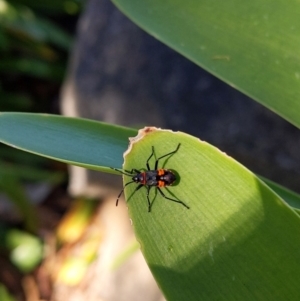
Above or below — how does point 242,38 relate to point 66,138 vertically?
above

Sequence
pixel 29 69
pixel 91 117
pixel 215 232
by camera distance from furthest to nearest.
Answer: pixel 29 69 < pixel 91 117 < pixel 215 232

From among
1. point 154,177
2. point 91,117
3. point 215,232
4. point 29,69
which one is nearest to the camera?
point 215,232

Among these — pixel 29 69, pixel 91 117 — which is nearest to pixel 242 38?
pixel 91 117

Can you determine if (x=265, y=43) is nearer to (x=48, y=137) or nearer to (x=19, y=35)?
(x=48, y=137)

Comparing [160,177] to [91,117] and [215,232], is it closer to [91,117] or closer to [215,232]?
[215,232]

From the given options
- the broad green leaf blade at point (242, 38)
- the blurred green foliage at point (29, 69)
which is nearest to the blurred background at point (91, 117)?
the blurred green foliage at point (29, 69)

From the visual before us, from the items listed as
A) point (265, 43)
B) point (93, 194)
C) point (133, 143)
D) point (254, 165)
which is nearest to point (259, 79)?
point (265, 43)

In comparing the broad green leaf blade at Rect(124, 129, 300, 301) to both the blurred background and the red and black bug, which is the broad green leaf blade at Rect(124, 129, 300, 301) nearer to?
the red and black bug

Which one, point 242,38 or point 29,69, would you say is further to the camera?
point 29,69
